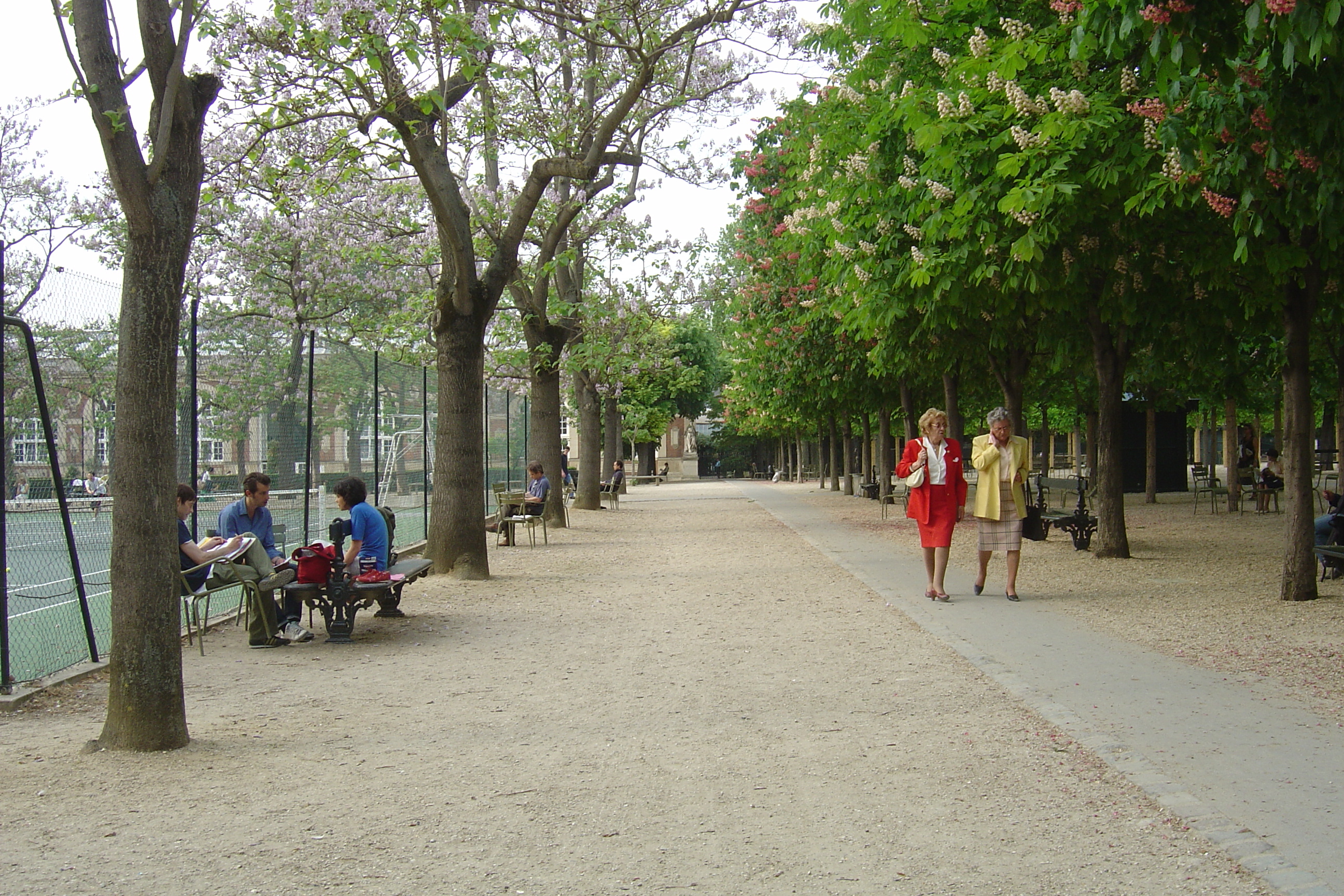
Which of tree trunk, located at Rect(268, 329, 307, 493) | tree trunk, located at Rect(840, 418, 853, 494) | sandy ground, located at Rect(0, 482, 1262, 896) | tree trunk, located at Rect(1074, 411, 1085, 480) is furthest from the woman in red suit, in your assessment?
tree trunk, located at Rect(1074, 411, 1085, 480)

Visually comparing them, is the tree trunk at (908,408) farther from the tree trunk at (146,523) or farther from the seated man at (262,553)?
the tree trunk at (146,523)

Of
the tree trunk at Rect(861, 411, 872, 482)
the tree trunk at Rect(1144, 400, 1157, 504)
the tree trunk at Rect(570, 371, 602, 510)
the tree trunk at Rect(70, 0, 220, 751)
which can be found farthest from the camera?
the tree trunk at Rect(861, 411, 872, 482)

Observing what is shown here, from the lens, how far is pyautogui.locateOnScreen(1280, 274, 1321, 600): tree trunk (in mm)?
10852

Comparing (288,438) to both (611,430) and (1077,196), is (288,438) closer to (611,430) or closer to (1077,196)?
(1077,196)

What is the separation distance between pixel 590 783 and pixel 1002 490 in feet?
24.4

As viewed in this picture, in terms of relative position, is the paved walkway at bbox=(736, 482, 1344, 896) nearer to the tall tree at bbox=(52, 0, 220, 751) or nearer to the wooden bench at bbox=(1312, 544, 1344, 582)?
the wooden bench at bbox=(1312, 544, 1344, 582)

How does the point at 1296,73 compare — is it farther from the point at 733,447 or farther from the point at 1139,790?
the point at 733,447

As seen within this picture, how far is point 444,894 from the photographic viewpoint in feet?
13.1

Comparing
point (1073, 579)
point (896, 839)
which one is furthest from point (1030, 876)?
point (1073, 579)

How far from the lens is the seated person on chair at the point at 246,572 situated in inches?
368

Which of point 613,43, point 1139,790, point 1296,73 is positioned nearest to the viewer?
point 1139,790

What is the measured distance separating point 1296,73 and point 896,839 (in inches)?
237

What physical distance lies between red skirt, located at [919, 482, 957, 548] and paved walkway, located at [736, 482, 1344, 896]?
1067mm

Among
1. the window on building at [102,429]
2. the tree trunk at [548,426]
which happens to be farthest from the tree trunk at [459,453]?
the tree trunk at [548,426]
